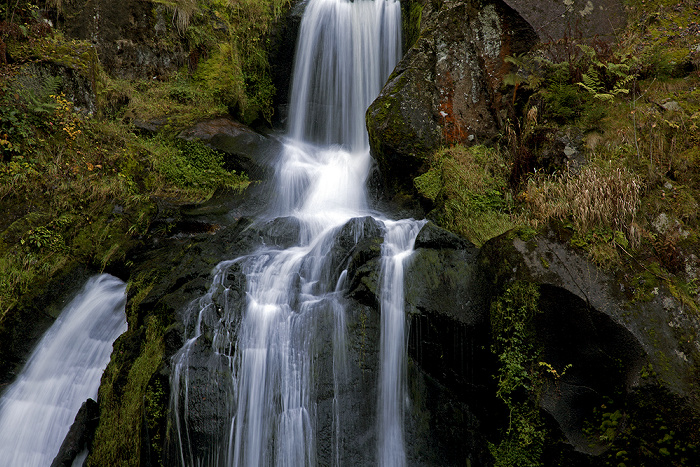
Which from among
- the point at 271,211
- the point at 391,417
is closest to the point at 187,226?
the point at 271,211

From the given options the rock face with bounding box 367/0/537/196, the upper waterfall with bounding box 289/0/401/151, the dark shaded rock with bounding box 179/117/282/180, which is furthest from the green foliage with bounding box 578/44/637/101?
the dark shaded rock with bounding box 179/117/282/180

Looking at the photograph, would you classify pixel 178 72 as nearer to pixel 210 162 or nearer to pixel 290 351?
pixel 210 162

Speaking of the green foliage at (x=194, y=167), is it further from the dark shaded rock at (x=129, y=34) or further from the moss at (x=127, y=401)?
the moss at (x=127, y=401)

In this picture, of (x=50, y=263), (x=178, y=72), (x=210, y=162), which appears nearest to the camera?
(x=50, y=263)

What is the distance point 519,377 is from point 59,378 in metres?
6.00

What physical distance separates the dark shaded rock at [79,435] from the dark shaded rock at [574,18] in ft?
30.3

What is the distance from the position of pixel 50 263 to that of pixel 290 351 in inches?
182

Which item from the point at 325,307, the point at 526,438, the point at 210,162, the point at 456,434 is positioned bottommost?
the point at 456,434

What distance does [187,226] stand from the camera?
23.5 ft

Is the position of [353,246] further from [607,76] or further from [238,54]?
[238,54]

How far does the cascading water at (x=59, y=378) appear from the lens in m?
5.06

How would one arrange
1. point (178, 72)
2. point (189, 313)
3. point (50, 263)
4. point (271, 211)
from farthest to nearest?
point (178, 72), point (271, 211), point (50, 263), point (189, 313)

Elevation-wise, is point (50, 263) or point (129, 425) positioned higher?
point (50, 263)

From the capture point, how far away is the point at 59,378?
18.1ft
